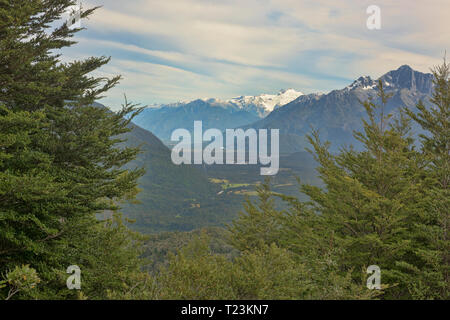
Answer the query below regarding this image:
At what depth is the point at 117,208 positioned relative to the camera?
12.2m

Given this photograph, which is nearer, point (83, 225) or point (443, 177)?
point (83, 225)

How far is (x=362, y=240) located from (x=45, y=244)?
11701 millimetres

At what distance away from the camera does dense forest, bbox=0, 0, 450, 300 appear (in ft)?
26.6

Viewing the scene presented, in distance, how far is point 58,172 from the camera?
10.7 metres

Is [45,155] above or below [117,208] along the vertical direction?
above

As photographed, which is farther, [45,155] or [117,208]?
[117,208]

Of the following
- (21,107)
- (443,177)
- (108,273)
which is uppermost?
(21,107)

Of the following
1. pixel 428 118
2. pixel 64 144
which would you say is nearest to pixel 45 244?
Answer: pixel 64 144

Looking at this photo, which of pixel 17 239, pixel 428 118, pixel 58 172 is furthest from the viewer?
pixel 428 118

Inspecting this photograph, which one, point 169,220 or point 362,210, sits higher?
point 362,210

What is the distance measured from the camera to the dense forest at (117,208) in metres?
8.10

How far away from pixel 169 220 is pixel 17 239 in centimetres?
19582
